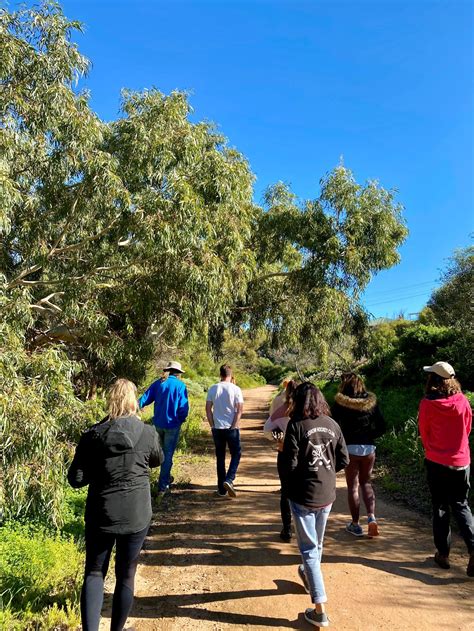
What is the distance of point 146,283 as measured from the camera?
7.78 m

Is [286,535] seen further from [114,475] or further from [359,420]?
[114,475]

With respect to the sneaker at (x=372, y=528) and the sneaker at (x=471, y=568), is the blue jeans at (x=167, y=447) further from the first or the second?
the sneaker at (x=471, y=568)

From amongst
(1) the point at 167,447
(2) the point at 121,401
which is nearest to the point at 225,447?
(1) the point at 167,447

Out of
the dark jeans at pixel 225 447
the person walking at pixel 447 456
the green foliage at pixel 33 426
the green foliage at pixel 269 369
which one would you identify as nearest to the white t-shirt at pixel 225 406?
the dark jeans at pixel 225 447

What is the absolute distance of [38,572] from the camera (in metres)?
3.63

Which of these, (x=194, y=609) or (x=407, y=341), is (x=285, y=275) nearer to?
(x=407, y=341)

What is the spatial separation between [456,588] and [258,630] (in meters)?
1.71

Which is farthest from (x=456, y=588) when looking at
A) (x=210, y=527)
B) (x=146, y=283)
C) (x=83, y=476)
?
(x=146, y=283)

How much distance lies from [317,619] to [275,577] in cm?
79

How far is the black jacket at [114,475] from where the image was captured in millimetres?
2677

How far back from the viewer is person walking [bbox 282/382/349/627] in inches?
121

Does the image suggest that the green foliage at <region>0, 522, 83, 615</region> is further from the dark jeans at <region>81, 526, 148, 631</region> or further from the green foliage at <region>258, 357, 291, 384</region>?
the green foliage at <region>258, 357, 291, 384</region>

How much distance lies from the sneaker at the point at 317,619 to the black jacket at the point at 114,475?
52.3 inches

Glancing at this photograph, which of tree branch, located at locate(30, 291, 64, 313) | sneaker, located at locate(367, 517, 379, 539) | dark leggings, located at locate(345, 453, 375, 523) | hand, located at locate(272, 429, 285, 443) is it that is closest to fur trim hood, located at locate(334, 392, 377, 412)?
dark leggings, located at locate(345, 453, 375, 523)
